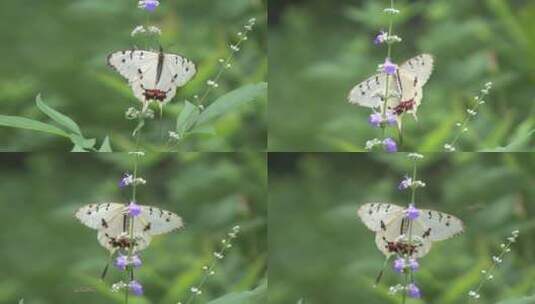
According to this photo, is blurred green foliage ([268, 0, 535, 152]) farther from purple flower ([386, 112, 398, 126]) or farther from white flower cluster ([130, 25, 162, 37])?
white flower cluster ([130, 25, 162, 37])

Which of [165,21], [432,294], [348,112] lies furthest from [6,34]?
[432,294]

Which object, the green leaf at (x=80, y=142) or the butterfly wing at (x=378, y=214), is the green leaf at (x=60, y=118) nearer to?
the green leaf at (x=80, y=142)

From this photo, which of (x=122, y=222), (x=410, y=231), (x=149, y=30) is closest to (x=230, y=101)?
(x=149, y=30)

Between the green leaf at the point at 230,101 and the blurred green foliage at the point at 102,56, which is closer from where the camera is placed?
the green leaf at the point at 230,101

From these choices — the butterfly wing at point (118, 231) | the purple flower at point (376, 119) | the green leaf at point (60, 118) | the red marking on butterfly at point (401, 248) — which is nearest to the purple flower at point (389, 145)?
the purple flower at point (376, 119)

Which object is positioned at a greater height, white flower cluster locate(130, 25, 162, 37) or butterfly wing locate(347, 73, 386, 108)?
white flower cluster locate(130, 25, 162, 37)

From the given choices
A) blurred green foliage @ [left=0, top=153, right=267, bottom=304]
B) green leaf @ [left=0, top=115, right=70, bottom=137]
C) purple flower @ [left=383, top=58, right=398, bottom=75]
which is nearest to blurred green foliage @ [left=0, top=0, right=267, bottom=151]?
blurred green foliage @ [left=0, top=153, right=267, bottom=304]

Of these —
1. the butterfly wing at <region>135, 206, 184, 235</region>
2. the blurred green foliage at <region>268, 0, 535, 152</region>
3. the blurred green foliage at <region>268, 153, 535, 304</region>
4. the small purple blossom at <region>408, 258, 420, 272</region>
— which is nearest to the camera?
the small purple blossom at <region>408, 258, 420, 272</region>

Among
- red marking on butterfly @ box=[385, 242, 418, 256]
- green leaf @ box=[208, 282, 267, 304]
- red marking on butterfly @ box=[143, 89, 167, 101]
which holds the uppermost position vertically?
red marking on butterfly @ box=[143, 89, 167, 101]
